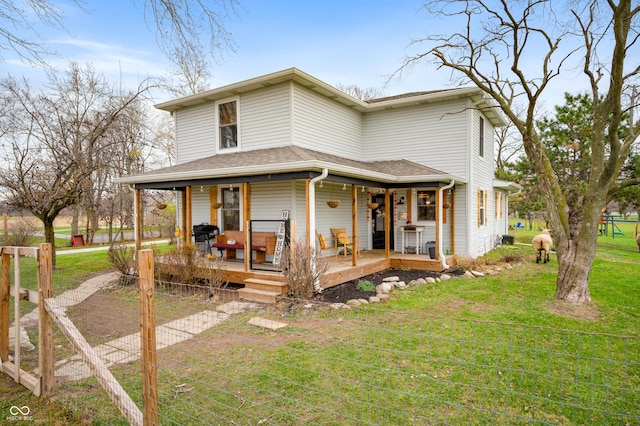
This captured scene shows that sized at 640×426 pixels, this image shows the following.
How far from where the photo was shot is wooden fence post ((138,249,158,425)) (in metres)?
2.65

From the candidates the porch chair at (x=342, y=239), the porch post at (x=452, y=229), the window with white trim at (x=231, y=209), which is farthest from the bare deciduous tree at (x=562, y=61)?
the window with white trim at (x=231, y=209)

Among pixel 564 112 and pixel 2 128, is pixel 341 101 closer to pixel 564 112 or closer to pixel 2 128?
pixel 564 112

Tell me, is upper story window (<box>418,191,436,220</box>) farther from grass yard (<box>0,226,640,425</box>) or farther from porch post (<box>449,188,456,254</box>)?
grass yard (<box>0,226,640,425</box>)

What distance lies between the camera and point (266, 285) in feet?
25.2

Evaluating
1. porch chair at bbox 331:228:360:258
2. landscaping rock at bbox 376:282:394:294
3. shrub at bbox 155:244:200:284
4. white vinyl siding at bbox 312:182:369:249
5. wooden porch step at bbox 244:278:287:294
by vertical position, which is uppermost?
white vinyl siding at bbox 312:182:369:249

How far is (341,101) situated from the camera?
1193 centimetres

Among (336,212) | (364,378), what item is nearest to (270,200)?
(336,212)

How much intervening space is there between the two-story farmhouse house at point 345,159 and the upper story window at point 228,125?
0.11ft

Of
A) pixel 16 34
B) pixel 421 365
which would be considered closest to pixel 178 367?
pixel 421 365

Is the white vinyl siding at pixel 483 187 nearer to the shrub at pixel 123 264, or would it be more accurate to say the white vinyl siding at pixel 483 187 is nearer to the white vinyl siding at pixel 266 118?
the white vinyl siding at pixel 266 118

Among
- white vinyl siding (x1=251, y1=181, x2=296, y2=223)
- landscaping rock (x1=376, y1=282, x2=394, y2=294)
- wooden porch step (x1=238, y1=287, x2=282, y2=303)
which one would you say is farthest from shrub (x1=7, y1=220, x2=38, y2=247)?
landscaping rock (x1=376, y1=282, x2=394, y2=294)

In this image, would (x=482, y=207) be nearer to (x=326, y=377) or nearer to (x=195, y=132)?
(x=195, y=132)

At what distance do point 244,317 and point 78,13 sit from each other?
4.75m

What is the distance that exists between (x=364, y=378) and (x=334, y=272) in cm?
450
